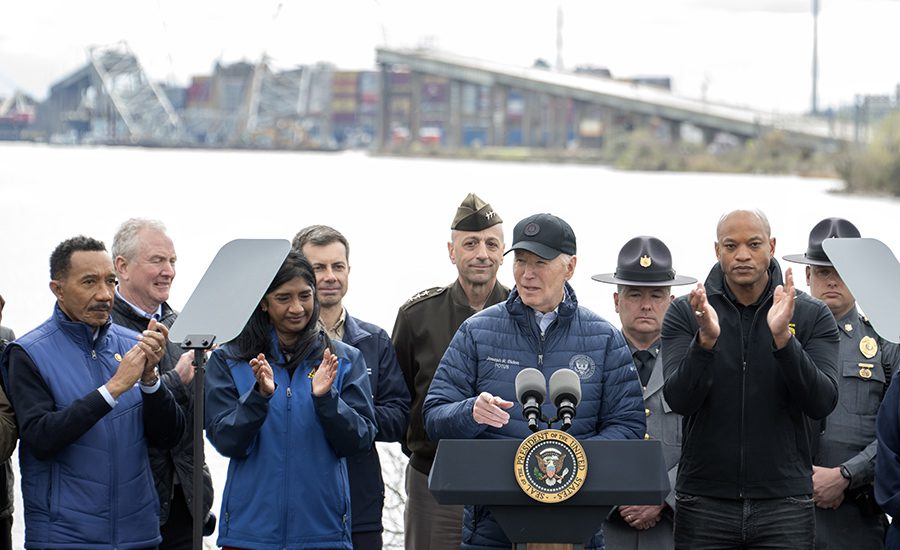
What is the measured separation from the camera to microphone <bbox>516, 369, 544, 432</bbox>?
3230 mm

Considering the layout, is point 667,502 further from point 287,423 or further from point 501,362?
point 287,423

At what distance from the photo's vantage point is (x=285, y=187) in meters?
36.7

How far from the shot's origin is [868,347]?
15.7 feet

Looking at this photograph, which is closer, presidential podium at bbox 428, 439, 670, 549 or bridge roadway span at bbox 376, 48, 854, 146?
presidential podium at bbox 428, 439, 670, 549

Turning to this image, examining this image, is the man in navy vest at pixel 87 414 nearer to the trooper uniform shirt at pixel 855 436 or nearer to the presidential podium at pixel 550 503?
the presidential podium at pixel 550 503

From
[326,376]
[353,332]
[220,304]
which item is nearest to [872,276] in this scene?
[326,376]

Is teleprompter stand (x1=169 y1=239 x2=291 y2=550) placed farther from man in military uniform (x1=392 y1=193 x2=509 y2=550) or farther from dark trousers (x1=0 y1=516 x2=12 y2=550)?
man in military uniform (x1=392 y1=193 x2=509 y2=550)

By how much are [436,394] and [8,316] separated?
561 inches

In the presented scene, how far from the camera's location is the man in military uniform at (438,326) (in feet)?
16.2

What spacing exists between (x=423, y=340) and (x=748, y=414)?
1380mm

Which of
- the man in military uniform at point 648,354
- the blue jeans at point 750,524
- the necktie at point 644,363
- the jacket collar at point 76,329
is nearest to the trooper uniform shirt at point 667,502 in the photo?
the man in military uniform at point 648,354

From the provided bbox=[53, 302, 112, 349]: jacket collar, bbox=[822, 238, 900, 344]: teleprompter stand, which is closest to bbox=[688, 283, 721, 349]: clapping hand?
bbox=[822, 238, 900, 344]: teleprompter stand

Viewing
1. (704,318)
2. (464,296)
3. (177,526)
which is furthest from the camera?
(464,296)

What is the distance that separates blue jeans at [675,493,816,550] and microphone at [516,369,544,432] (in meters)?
1.06
